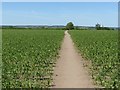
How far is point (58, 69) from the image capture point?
14.1 metres

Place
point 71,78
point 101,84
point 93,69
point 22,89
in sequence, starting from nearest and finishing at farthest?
point 22,89 < point 101,84 < point 71,78 < point 93,69

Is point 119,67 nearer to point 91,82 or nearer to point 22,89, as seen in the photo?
point 91,82

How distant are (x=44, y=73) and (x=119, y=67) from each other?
3204mm

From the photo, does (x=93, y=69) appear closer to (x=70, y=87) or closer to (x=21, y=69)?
(x=21, y=69)

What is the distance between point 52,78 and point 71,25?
141248 mm

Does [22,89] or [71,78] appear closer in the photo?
[22,89]

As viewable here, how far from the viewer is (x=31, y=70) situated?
1310 centimetres

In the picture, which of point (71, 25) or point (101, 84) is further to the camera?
point (71, 25)

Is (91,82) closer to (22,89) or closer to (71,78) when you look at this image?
(71,78)

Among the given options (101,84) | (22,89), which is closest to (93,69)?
(101,84)

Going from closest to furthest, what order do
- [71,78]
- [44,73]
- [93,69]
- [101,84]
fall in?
1. [101,84]
2. [71,78]
3. [44,73]
4. [93,69]

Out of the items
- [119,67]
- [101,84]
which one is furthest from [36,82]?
[119,67]

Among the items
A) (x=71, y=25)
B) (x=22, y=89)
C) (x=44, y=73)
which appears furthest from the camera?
(x=71, y=25)

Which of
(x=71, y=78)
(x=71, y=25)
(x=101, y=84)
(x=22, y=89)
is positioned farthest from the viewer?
(x=71, y=25)
